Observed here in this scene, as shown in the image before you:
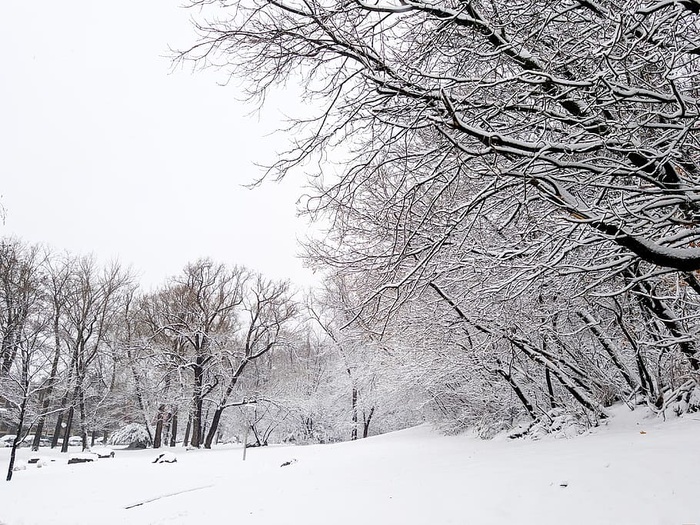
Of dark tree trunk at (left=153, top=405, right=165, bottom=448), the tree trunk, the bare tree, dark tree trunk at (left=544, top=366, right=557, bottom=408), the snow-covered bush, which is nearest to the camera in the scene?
dark tree trunk at (left=544, top=366, right=557, bottom=408)

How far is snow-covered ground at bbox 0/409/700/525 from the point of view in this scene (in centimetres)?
437

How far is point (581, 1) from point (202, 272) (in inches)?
1047

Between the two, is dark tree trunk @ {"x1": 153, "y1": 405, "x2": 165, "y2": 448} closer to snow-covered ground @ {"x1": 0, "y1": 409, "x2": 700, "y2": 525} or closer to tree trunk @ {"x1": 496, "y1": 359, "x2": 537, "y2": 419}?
snow-covered ground @ {"x1": 0, "y1": 409, "x2": 700, "y2": 525}

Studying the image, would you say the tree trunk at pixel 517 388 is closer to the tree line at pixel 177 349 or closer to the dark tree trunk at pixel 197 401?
the tree line at pixel 177 349

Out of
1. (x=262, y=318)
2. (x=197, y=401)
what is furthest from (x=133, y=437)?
(x=262, y=318)

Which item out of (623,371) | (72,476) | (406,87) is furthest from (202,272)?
(406,87)

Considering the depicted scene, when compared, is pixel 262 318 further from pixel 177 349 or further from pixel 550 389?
pixel 550 389

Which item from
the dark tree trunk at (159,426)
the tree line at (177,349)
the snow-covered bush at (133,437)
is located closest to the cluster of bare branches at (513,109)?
the tree line at (177,349)

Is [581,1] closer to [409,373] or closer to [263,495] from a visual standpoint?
[263,495]

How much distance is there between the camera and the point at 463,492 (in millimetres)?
5434

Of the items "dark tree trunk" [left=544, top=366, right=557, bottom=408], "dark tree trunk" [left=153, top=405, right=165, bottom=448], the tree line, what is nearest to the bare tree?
the tree line

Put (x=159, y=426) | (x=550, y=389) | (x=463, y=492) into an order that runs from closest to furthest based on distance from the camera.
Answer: (x=463, y=492)
(x=550, y=389)
(x=159, y=426)

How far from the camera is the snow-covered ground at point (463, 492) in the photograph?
4.37 meters

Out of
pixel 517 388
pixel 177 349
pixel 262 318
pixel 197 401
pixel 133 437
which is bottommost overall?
pixel 517 388
